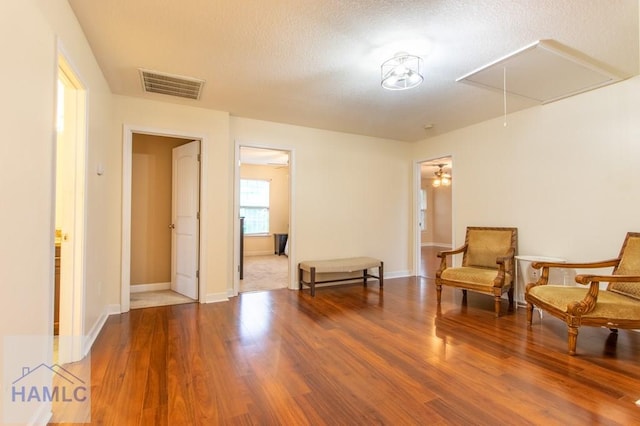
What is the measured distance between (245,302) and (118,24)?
307 cm

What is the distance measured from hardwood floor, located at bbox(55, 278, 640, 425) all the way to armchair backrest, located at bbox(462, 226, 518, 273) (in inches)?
29.4

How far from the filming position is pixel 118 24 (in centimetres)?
220

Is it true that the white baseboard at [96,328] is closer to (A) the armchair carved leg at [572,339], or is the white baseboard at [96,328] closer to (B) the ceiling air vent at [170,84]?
(B) the ceiling air vent at [170,84]

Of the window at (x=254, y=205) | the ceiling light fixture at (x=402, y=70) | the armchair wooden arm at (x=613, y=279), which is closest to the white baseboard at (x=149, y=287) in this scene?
the window at (x=254, y=205)

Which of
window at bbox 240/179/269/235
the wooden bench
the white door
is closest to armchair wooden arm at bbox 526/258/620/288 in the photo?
the wooden bench

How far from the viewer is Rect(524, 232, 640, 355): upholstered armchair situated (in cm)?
235

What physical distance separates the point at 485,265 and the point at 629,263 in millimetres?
1429

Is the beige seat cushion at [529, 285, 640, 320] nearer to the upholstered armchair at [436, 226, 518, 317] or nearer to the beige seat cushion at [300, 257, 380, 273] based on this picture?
the upholstered armchair at [436, 226, 518, 317]

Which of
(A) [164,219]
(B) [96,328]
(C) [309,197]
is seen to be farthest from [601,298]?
(A) [164,219]

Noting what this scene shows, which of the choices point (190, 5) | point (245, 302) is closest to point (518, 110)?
point (190, 5)

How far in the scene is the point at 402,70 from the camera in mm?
2627

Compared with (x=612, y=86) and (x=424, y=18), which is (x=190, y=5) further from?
(x=612, y=86)

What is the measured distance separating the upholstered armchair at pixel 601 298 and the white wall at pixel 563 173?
38cm

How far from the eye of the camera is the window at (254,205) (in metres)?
8.20
